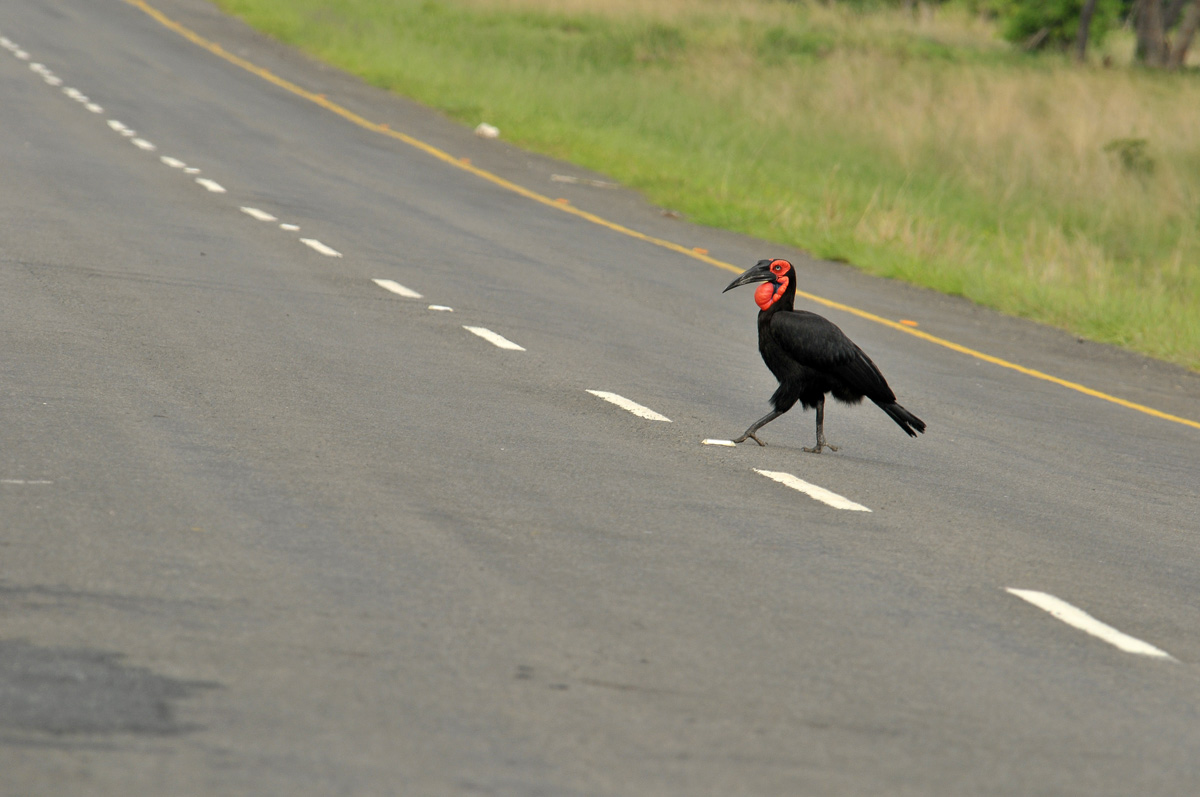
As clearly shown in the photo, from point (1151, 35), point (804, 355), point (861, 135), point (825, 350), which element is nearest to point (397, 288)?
point (804, 355)

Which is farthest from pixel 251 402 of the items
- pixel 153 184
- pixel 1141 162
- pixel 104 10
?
pixel 104 10

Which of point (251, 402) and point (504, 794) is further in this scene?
point (251, 402)

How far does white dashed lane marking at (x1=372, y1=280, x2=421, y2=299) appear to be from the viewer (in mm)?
13102

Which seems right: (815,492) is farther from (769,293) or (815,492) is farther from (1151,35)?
(1151,35)

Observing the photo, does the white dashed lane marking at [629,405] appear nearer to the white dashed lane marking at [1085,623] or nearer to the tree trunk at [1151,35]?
the white dashed lane marking at [1085,623]

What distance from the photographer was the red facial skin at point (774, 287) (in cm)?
848

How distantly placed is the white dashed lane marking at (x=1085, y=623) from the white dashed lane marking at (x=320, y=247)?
944cm

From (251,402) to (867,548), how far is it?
336 cm

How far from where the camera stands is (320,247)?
15.1 m

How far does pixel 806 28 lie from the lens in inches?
1889

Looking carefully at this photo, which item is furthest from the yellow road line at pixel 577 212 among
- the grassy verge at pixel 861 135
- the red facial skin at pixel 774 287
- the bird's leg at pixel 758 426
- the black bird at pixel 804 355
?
the red facial skin at pixel 774 287

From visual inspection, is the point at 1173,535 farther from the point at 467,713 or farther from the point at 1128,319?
the point at 1128,319

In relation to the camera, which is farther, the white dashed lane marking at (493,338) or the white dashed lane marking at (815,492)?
the white dashed lane marking at (493,338)

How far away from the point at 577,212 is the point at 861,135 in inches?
410
